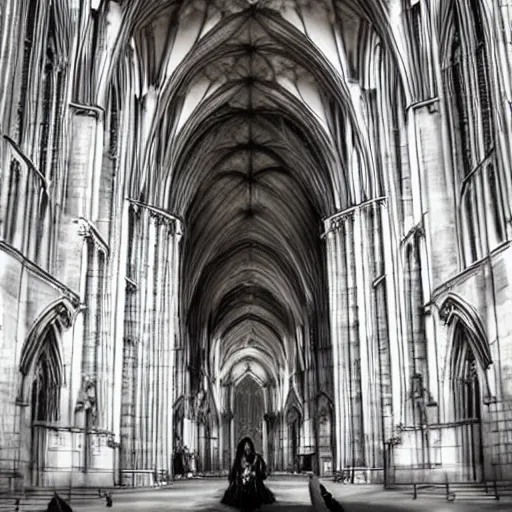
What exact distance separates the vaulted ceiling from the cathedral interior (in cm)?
12

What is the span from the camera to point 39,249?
1844cm

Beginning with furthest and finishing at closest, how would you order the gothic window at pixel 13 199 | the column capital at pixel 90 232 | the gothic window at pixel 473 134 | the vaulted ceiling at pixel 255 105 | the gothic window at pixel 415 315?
the vaulted ceiling at pixel 255 105
the gothic window at pixel 415 315
the column capital at pixel 90 232
the gothic window at pixel 473 134
the gothic window at pixel 13 199

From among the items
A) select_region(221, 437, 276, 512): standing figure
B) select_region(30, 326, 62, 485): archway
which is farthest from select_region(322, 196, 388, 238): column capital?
select_region(221, 437, 276, 512): standing figure

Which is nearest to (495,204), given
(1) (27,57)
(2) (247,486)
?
(2) (247,486)

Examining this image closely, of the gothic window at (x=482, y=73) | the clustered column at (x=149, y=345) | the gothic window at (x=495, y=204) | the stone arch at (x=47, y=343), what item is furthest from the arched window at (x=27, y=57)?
the clustered column at (x=149, y=345)

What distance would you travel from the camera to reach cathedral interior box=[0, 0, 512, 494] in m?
16.2

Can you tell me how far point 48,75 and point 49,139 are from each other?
2.06 m

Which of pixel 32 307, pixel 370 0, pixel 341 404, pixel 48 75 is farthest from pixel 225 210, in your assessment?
pixel 32 307

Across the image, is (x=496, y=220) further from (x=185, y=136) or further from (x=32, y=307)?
(x=185, y=136)

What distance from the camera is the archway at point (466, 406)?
58.2 feet

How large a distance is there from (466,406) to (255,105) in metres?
23.0

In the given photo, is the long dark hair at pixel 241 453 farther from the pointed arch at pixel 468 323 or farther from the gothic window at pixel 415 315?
the gothic window at pixel 415 315

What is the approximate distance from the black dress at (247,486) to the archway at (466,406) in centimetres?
710

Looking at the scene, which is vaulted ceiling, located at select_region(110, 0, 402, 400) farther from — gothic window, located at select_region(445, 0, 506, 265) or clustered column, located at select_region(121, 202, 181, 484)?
gothic window, located at select_region(445, 0, 506, 265)
